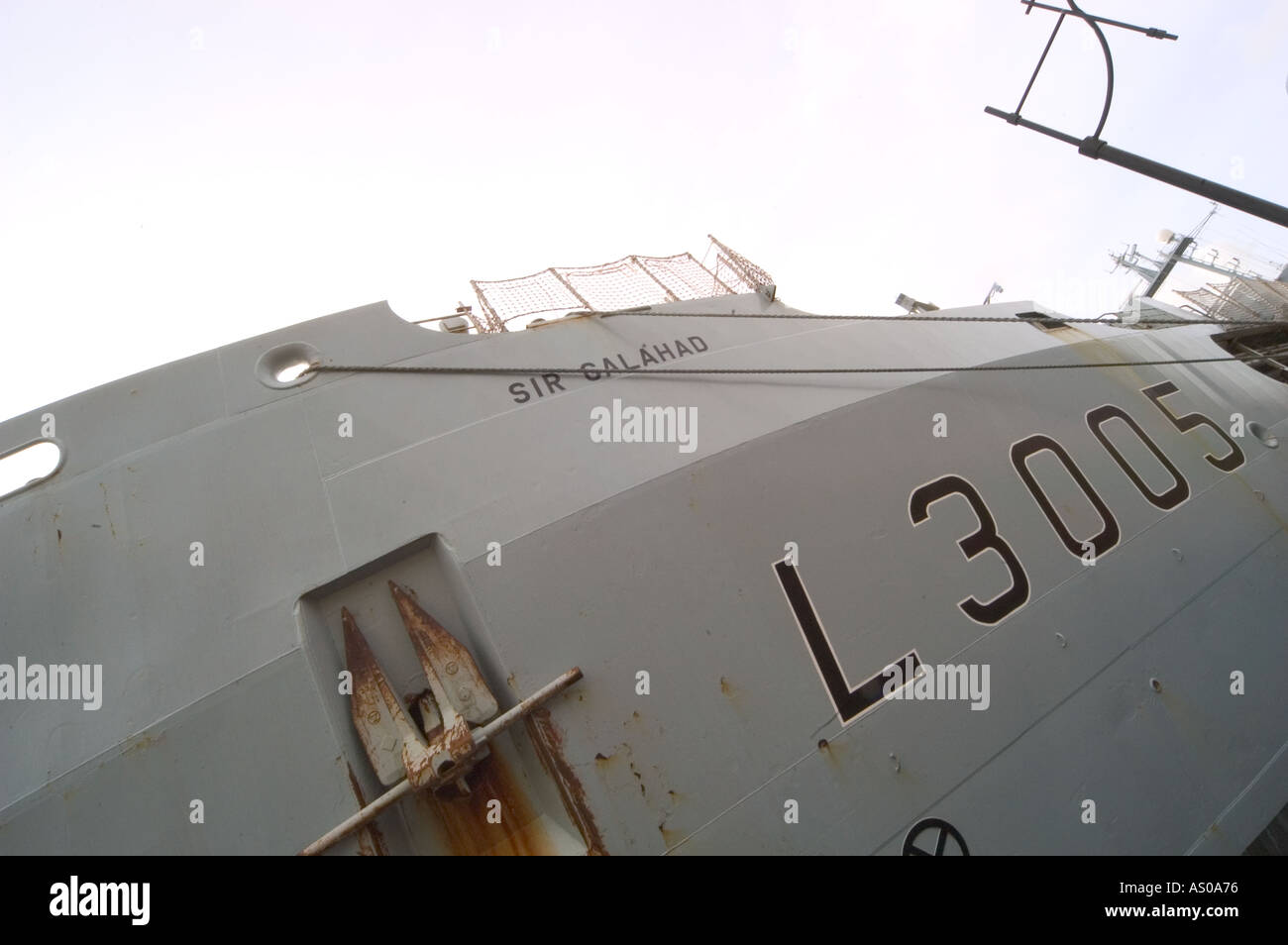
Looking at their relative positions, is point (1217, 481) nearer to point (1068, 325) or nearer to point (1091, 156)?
point (1068, 325)

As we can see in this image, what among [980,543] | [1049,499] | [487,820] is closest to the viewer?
[487,820]

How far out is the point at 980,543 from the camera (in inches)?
161

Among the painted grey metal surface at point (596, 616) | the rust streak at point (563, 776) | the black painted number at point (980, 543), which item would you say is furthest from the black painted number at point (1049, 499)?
the rust streak at point (563, 776)

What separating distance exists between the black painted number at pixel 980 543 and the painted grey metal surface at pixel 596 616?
75mm

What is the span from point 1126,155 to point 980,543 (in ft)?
8.28

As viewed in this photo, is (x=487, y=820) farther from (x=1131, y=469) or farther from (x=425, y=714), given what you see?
(x=1131, y=469)

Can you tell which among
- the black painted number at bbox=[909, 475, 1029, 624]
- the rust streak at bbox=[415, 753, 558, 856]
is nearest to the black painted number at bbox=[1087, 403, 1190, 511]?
the black painted number at bbox=[909, 475, 1029, 624]

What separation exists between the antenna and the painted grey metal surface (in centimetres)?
183

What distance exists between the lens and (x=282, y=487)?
345 centimetres

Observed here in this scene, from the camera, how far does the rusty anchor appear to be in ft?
8.86

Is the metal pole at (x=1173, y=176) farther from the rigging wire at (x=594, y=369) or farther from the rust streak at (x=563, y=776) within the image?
the rust streak at (x=563, y=776)

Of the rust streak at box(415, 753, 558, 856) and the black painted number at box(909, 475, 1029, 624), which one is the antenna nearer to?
the black painted number at box(909, 475, 1029, 624)

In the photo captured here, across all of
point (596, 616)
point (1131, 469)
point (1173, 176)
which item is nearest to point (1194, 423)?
point (1131, 469)
